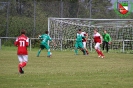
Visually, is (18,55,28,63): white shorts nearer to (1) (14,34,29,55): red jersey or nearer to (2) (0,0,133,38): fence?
(1) (14,34,29,55): red jersey

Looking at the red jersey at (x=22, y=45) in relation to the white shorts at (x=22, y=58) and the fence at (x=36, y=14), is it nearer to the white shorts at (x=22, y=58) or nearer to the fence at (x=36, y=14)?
the white shorts at (x=22, y=58)

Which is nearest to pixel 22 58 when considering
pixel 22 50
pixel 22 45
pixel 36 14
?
pixel 22 50

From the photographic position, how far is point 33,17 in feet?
152

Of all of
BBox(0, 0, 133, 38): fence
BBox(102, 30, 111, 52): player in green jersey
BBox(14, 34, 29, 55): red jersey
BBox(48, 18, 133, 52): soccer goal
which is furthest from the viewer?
BBox(0, 0, 133, 38): fence

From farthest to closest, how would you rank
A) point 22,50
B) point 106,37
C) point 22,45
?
point 106,37, point 22,45, point 22,50

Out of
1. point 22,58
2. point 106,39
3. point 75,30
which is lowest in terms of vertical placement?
point 22,58

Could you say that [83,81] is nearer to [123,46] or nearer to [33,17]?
[123,46]

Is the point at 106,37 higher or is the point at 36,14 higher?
the point at 36,14

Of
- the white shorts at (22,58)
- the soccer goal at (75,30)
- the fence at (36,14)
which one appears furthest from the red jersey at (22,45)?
the fence at (36,14)

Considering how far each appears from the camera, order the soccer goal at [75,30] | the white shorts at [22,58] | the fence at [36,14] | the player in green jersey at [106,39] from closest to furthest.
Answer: the white shorts at [22,58]
the player in green jersey at [106,39]
the soccer goal at [75,30]
the fence at [36,14]

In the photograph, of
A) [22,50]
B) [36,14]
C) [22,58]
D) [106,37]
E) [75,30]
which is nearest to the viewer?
[22,50]

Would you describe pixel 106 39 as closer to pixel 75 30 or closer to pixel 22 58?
pixel 75 30

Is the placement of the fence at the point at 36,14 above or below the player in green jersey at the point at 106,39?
above

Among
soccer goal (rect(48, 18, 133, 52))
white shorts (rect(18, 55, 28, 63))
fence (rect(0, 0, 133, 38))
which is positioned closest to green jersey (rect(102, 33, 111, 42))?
soccer goal (rect(48, 18, 133, 52))
